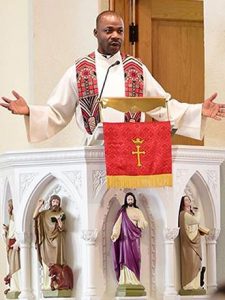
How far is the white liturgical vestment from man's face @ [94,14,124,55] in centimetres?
10

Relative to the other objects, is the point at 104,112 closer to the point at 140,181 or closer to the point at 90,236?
the point at 140,181

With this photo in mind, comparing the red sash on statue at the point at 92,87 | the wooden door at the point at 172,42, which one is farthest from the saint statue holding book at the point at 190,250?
the wooden door at the point at 172,42

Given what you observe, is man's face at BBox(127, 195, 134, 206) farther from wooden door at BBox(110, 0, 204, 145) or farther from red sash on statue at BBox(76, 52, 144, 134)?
wooden door at BBox(110, 0, 204, 145)

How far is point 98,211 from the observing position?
594 cm

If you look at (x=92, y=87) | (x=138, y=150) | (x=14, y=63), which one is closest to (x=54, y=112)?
(x=92, y=87)

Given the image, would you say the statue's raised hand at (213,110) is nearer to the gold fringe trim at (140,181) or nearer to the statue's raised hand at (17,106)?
the gold fringe trim at (140,181)

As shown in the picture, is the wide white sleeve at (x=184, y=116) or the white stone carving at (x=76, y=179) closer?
the white stone carving at (x=76, y=179)

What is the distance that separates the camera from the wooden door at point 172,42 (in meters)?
8.15

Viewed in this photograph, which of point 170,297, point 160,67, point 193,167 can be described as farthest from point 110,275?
point 160,67

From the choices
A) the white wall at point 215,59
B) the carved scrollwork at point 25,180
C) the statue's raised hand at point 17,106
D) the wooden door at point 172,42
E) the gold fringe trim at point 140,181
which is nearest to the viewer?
the gold fringe trim at point 140,181

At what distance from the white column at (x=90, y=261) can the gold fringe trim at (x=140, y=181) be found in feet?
0.96

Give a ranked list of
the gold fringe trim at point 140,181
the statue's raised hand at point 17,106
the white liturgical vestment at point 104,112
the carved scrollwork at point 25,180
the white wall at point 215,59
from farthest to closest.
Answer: the white wall at point 215,59 < the white liturgical vestment at point 104,112 < the carved scrollwork at point 25,180 < the statue's raised hand at point 17,106 < the gold fringe trim at point 140,181

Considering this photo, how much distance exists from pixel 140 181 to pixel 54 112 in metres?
0.79

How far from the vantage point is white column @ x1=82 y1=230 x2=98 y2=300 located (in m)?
5.86
